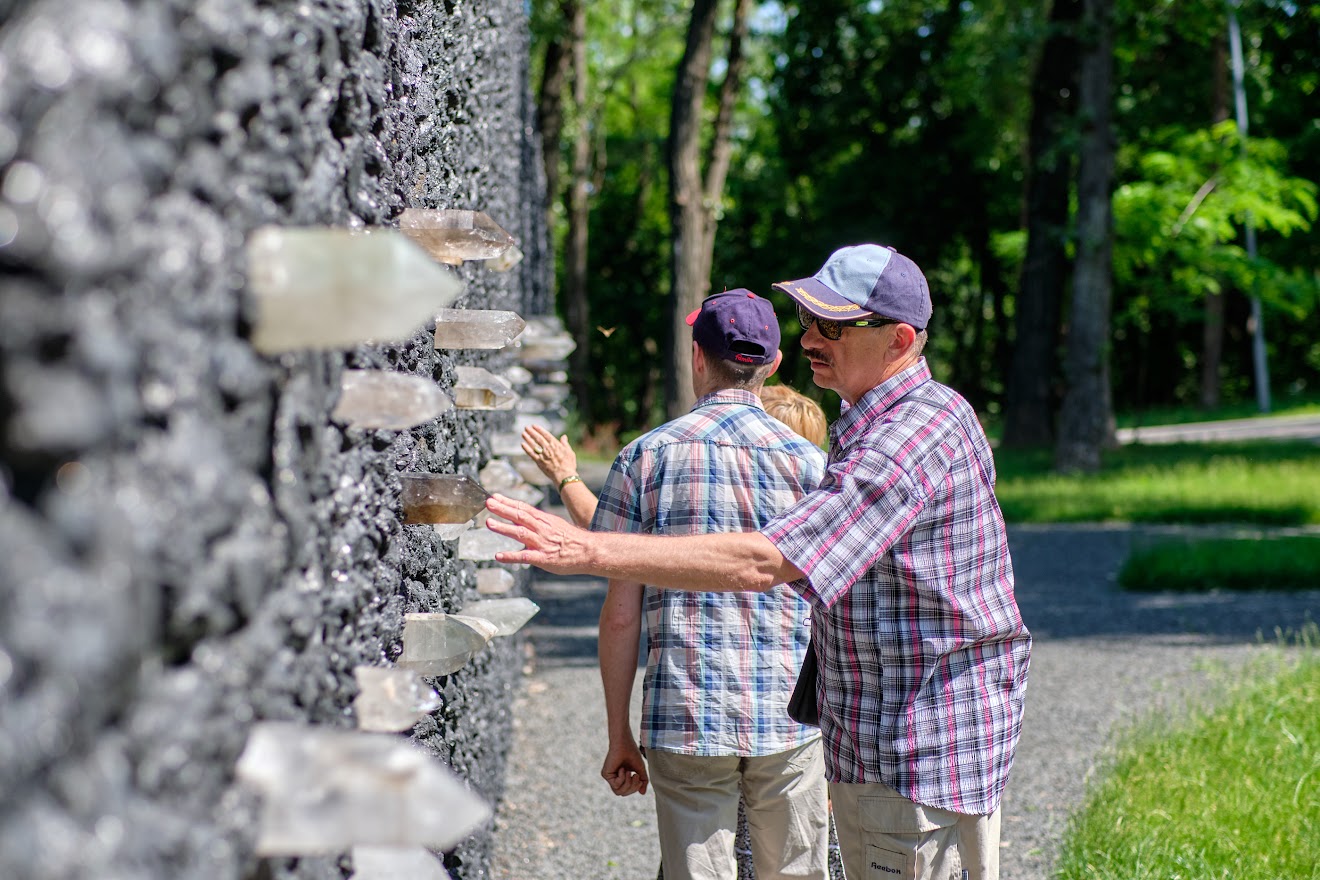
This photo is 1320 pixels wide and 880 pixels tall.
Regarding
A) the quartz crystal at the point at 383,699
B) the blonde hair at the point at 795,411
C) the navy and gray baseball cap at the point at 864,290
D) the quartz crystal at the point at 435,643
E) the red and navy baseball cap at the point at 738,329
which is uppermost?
the navy and gray baseball cap at the point at 864,290

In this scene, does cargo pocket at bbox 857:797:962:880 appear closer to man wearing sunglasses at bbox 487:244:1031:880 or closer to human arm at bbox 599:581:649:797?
man wearing sunglasses at bbox 487:244:1031:880

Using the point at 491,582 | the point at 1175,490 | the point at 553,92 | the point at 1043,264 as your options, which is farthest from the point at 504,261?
the point at 1043,264

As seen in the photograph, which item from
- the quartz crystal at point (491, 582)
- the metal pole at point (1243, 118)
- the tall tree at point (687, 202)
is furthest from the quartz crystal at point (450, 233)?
the metal pole at point (1243, 118)

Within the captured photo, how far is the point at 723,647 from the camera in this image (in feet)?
10.4

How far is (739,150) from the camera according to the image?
34844mm

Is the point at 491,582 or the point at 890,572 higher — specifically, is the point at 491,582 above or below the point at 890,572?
below

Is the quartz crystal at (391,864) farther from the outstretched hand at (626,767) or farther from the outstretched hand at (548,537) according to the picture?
the outstretched hand at (626,767)

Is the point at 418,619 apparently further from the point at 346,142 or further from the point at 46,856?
the point at 46,856

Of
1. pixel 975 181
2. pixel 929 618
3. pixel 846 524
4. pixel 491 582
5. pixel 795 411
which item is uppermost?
pixel 975 181

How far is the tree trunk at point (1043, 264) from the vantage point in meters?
21.3

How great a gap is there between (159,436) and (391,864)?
94 cm

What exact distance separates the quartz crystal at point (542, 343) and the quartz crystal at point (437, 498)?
19.2 feet

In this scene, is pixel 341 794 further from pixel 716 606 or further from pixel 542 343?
pixel 542 343

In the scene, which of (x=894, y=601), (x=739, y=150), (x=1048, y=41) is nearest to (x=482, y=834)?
(x=894, y=601)
